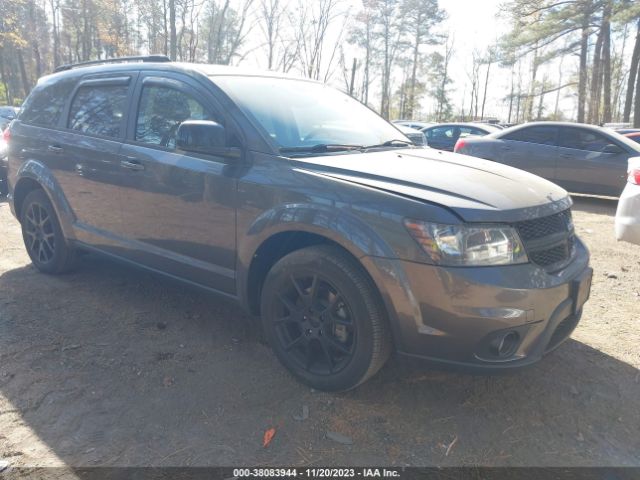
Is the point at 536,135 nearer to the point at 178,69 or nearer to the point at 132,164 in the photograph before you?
the point at 178,69

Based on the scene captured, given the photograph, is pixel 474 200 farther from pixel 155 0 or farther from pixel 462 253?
pixel 155 0

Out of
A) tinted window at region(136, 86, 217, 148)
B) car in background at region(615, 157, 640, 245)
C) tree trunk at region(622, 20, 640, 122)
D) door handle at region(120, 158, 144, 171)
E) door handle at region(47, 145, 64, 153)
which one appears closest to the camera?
tinted window at region(136, 86, 217, 148)

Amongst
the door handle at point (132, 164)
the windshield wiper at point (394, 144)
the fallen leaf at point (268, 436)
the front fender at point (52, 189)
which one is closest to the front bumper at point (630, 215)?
the windshield wiper at point (394, 144)

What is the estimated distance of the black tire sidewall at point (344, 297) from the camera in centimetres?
252

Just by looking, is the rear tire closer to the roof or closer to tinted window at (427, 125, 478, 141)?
the roof

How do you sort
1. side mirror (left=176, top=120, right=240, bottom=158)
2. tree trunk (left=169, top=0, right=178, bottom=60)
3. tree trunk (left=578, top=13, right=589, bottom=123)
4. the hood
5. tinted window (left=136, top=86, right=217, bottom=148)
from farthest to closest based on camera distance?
tree trunk (left=169, top=0, right=178, bottom=60), tree trunk (left=578, top=13, right=589, bottom=123), tinted window (left=136, top=86, right=217, bottom=148), side mirror (left=176, top=120, right=240, bottom=158), the hood

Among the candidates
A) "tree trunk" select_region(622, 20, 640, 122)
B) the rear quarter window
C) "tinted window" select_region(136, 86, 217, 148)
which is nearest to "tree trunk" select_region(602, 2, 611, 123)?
"tree trunk" select_region(622, 20, 640, 122)

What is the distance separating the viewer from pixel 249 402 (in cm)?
276

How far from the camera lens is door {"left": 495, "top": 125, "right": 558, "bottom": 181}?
371 inches

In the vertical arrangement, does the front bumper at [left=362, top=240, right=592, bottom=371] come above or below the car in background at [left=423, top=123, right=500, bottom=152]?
below

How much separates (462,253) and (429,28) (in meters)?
46.5

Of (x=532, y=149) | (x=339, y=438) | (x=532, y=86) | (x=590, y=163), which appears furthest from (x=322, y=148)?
(x=532, y=86)

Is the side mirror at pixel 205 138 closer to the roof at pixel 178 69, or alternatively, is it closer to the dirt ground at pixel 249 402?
the roof at pixel 178 69

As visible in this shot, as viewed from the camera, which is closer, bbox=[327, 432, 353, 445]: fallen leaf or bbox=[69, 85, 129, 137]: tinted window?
bbox=[327, 432, 353, 445]: fallen leaf
